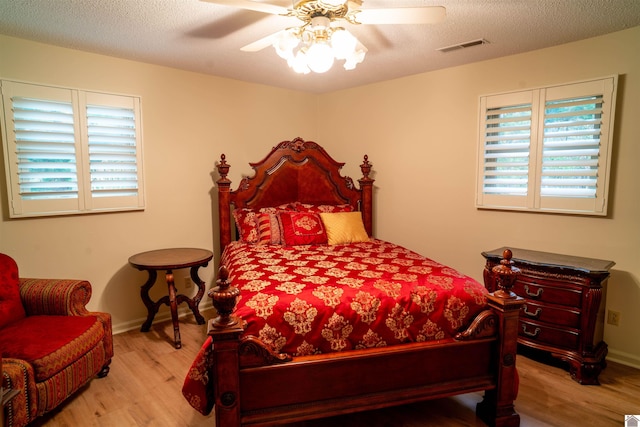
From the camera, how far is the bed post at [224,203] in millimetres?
3652

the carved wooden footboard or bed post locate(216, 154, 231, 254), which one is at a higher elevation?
bed post locate(216, 154, 231, 254)

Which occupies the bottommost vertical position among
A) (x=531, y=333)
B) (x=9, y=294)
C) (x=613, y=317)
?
(x=531, y=333)

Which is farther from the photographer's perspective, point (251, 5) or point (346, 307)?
point (346, 307)

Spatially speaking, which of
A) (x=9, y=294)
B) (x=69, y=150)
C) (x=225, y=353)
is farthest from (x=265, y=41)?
(x=9, y=294)

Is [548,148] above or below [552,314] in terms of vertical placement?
above

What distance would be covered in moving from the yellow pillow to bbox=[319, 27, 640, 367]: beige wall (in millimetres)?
684

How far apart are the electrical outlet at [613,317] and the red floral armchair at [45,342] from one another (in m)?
3.64

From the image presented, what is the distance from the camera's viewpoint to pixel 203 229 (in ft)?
12.6

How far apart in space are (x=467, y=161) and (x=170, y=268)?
108 inches

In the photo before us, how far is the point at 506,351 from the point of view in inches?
81.7

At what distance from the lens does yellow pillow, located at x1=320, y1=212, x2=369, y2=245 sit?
3436 mm

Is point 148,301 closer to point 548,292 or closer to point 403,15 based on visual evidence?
point 403,15

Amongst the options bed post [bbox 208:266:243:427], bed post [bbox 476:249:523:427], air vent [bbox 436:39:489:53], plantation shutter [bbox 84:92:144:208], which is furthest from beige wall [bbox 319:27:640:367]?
bed post [bbox 208:266:243:427]

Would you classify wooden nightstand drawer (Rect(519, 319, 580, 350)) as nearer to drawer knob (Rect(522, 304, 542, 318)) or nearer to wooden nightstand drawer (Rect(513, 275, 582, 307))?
drawer knob (Rect(522, 304, 542, 318))
